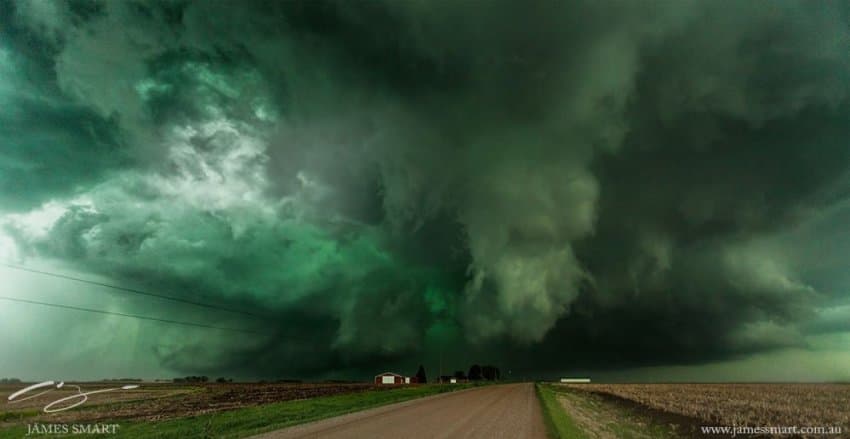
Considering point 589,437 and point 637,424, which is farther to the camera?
point 637,424

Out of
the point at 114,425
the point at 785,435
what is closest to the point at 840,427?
the point at 785,435

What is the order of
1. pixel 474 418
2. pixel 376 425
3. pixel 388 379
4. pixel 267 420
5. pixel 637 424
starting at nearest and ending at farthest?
pixel 376 425 → pixel 267 420 → pixel 474 418 → pixel 637 424 → pixel 388 379

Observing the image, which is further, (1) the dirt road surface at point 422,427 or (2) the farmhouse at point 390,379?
(2) the farmhouse at point 390,379

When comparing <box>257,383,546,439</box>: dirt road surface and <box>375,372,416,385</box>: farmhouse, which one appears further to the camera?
<box>375,372,416,385</box>: farmhouse

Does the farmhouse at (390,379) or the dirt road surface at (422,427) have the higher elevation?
the dirt road surface at (422,427)

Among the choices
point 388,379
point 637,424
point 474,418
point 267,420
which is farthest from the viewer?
point 388,379

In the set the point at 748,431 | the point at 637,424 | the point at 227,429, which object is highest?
the point at 227,429

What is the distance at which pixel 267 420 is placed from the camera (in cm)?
3102

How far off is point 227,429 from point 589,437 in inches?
814

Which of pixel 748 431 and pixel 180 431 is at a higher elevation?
pixel 180 431

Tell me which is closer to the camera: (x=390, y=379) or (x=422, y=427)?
(x=422, y=427)

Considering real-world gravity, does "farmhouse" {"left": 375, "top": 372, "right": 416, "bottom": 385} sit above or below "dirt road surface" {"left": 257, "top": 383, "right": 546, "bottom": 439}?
below

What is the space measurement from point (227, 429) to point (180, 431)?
8.31 ft

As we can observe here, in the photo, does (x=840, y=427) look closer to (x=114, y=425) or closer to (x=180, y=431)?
(x=180, y=431)
